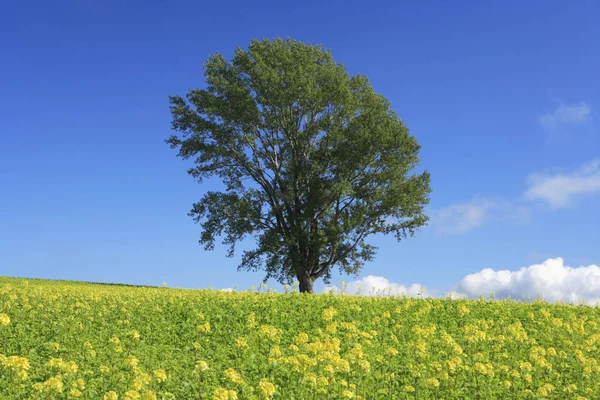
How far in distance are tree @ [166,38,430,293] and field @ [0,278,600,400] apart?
1126cm

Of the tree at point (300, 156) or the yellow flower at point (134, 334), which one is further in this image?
the tree at point (300, 156)

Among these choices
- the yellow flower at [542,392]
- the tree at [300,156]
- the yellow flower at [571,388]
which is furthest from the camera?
the tree at [300,156]

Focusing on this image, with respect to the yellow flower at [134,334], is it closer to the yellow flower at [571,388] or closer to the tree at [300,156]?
the yellow flower at [571,388]

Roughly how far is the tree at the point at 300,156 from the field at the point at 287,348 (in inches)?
443

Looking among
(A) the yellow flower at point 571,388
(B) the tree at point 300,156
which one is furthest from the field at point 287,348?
(B) the tree at point 300,156

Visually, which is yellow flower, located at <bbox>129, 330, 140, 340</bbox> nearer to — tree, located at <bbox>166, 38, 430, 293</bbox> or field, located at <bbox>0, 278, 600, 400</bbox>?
field, located at <bbox>0, 278, 600, 400</bbox>

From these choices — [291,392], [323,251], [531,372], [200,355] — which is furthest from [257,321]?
[323,251]

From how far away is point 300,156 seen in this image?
97.5 ft

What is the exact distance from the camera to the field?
326 inches

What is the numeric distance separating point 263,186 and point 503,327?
1826cm

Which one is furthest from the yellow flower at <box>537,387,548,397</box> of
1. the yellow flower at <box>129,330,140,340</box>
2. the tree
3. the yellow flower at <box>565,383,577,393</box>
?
the tree

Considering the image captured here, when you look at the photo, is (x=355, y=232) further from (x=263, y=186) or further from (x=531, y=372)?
(x=531, y=372)

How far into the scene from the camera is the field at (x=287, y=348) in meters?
8.28

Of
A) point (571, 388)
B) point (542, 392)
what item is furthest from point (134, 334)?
point (571, 388)
